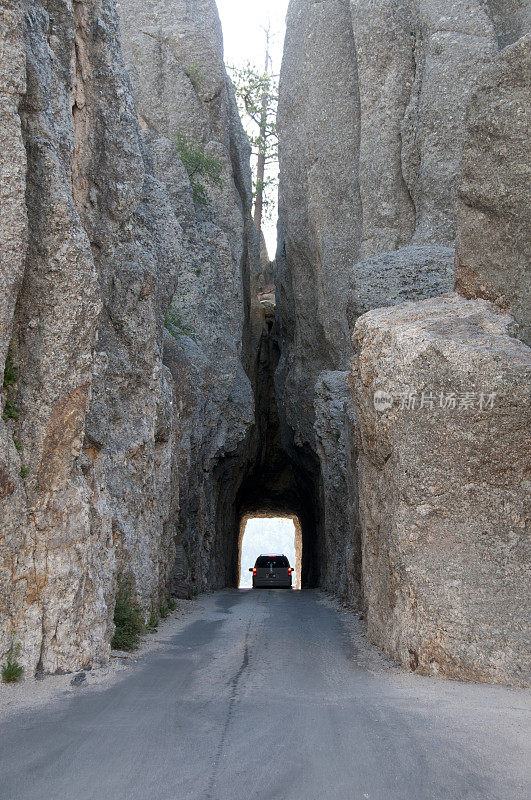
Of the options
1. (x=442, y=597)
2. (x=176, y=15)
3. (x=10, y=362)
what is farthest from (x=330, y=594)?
(x=176, y=15)

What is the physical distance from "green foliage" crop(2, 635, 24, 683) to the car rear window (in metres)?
21.3

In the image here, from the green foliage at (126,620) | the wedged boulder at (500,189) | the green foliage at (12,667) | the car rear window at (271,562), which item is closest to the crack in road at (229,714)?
the green foliage at (126,620)

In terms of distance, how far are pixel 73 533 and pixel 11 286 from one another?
2548 millimetres

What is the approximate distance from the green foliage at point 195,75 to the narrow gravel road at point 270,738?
19.0 m

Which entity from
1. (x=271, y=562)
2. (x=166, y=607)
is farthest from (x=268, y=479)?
(x=166, y=607)

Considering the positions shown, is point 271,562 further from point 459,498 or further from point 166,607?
point 459,498

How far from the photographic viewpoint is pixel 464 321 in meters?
8.50

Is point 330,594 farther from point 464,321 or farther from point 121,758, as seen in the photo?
point 121,758

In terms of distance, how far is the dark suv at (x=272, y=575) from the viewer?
27172mm

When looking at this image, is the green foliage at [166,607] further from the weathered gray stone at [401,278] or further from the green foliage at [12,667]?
the weathered gray stone at [401,278]

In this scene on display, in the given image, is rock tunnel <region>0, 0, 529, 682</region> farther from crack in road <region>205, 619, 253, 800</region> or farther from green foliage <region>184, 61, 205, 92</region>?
green foliage <region>184, 61, 205, 92</region>

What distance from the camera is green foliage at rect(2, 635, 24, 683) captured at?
649 centimetres

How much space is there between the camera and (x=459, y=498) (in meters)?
7.59

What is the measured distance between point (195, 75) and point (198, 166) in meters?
3.21
